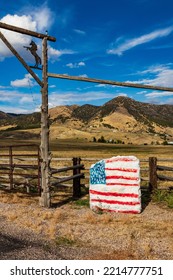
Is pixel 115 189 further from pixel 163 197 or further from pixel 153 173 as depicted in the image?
pixel 153 173

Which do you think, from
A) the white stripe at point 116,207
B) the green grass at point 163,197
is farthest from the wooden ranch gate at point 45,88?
the green grass at point 163,197

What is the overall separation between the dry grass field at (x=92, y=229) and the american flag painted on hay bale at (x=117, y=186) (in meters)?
0.37

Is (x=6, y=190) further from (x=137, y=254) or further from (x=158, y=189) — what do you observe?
(x=137, y=254)

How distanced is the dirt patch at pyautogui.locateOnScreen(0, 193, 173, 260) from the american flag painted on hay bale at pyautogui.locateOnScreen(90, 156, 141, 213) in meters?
0.36

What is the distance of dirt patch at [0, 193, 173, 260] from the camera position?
8.09 metres

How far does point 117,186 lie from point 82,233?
9.19 feet

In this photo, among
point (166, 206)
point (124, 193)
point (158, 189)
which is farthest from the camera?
point (158, 189)

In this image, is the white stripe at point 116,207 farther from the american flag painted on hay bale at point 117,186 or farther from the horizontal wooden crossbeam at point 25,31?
the horizontal wooden crossbeam at point 25,31

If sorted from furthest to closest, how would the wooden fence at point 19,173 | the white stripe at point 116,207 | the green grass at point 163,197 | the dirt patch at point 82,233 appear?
the wooden fence at point 19,173 → the green grass at point 163,197 → the white stripe at point 116,207 → the dirt patch at point 82,233

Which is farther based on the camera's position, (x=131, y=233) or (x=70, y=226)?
(x=70, y=226)

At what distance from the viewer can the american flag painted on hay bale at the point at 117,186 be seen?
12.0 meters

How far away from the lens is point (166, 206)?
43.5 feet

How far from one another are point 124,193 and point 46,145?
10.8 ft
